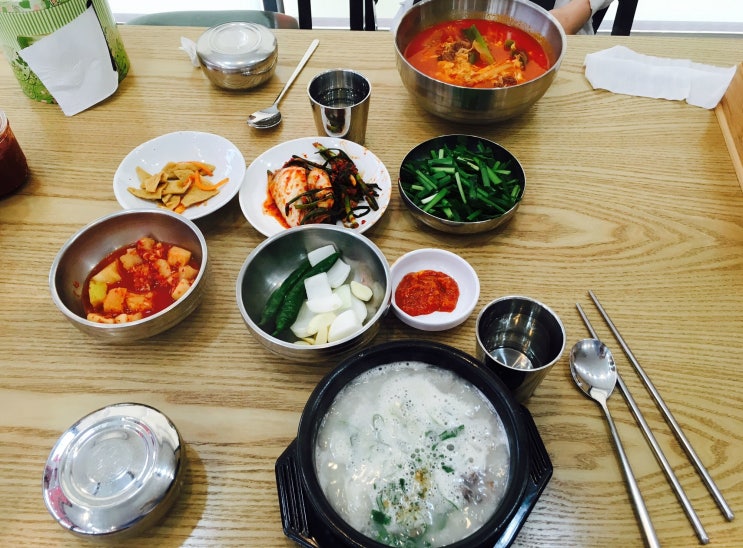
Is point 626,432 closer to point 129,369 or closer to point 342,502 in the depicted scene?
point 342,502

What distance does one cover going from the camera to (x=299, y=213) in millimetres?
1628

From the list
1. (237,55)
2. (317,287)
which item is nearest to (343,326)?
(317,287)

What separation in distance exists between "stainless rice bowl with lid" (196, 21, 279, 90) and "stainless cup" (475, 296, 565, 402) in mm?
1407

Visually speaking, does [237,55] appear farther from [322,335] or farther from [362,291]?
[322,335]

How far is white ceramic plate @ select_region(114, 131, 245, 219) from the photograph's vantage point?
1.71m

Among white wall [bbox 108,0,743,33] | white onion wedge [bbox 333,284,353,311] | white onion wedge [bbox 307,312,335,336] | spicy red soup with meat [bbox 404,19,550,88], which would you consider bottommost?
white wall [bbox 108,0,743,33]

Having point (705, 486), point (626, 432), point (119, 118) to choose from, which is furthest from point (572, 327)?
point (119, 118)

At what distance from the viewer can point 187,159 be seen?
1.88 m

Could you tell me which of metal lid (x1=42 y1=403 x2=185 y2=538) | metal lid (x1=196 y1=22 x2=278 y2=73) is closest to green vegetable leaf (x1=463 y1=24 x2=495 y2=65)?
metal lid (x1=196 y1=22 x2=278 y2=73)

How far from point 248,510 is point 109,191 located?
1221 mm

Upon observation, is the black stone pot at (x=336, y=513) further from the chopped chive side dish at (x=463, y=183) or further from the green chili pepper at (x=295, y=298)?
the chopped chive side dish at (x=463, y=183)

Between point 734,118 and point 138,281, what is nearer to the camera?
point 138,281

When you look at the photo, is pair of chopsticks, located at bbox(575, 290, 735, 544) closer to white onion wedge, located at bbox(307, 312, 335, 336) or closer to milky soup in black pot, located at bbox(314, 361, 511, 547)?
milky soup in black pot, located at bbox(314, 361, 511, 547)

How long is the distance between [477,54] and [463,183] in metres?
0.71
